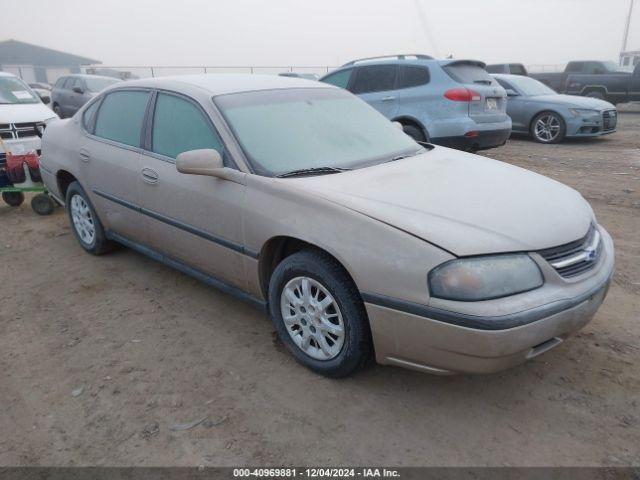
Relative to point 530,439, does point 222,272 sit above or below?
above

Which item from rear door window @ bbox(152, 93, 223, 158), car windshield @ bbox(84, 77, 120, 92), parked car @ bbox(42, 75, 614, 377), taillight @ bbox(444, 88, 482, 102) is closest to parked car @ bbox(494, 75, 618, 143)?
taillight @ bbox(444, 88, 482, 102)

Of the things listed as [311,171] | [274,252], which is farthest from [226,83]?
[274,252]

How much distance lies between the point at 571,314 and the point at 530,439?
0.60 meters

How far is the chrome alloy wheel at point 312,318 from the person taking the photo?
8.77 feet

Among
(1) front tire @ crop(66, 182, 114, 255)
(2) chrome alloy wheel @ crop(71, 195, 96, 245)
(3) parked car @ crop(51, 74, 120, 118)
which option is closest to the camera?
(1) front tire @ crop(66, 182, 114, 255)

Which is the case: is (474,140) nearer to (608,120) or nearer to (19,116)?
(608,120)

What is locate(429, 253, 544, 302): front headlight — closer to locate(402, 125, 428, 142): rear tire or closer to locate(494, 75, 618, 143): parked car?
locate(402, 125, 428, 142): rear tire

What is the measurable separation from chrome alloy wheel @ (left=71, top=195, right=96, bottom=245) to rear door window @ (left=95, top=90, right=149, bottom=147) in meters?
0.71

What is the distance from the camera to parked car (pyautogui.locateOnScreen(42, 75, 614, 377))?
2.26 meters

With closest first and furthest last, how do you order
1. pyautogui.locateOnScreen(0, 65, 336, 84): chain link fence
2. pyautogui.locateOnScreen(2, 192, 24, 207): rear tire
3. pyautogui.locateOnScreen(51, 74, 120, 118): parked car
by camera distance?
pyautogui.locateOnScreen(2, 192, 24, 207): rear tire
pyautogui.locateOnScreen(51, 74, 120, 118): parked car
pyautogui.locateOnScreen(0, 65, 336, 84): chain link fence

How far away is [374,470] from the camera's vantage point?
220cm

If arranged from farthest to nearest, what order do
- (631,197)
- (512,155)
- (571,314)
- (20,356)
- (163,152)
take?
(512,155) < (631,197) < (163,152) < (20,356) < (571,314)

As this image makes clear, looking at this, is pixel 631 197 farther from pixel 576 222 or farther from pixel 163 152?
pixel 163 152

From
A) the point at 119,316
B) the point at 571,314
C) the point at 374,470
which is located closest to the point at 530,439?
the point at 571,314
